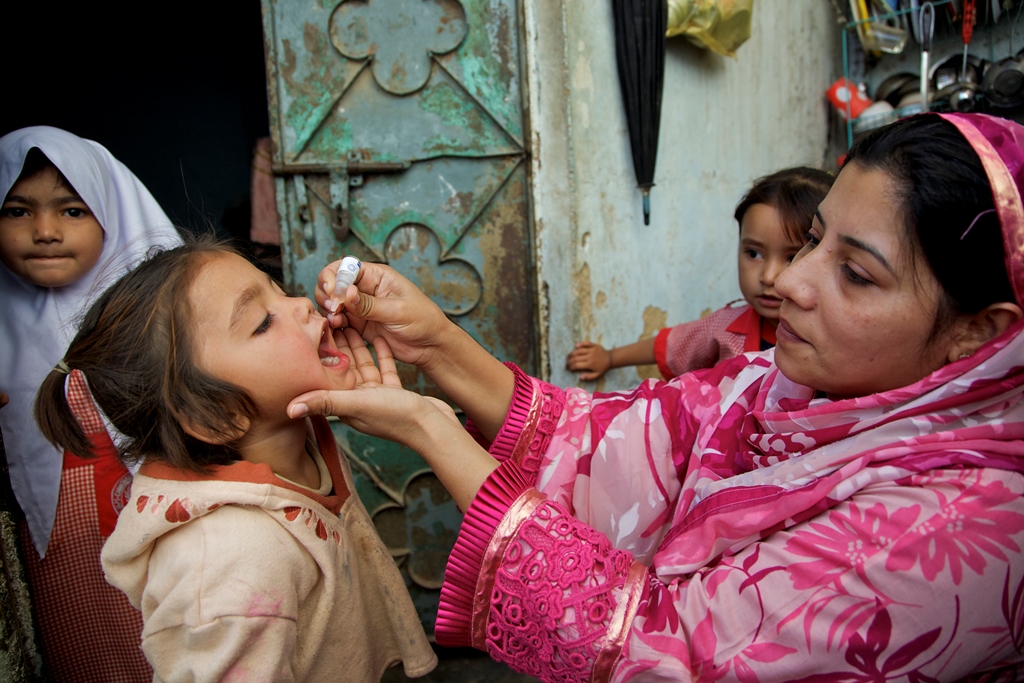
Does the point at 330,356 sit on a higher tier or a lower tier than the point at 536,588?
higher

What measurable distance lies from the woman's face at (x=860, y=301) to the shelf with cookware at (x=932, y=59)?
3087 millimetres

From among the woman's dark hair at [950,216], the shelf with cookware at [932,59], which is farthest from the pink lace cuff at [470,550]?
the shelf with cookware at [932,59]

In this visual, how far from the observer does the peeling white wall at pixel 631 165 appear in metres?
2.78

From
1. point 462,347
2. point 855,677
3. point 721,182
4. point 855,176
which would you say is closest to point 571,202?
point 721,182

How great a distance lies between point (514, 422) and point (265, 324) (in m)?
0.66

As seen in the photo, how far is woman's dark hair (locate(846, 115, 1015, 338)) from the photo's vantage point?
105 cm

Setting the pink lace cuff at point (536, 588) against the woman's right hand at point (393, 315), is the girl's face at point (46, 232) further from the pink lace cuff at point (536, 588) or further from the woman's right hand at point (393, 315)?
the pink lace cuff at point (536, 588)

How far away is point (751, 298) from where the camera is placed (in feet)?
8.34

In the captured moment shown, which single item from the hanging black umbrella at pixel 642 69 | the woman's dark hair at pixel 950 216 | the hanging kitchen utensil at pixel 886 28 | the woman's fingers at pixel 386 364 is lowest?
the woman's fingers at pixel 386 364

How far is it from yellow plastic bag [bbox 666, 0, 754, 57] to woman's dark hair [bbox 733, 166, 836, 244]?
1.04 meters

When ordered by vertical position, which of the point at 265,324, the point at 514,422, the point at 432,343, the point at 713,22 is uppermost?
the point at 713,22

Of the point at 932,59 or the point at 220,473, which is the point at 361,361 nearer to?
the point at 220,473

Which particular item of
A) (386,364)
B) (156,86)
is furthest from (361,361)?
(156,86)

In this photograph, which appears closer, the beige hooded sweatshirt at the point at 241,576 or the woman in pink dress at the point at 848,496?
the woman in pink dress at the point at 848,496
